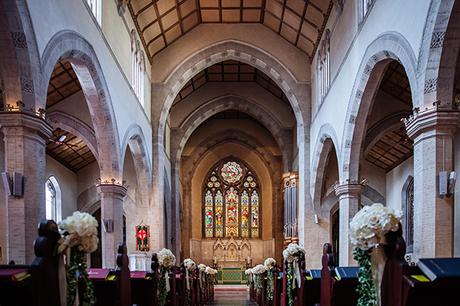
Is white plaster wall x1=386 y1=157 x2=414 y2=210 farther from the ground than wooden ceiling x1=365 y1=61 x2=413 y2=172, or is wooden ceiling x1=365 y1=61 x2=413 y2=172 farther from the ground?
wooden ceiling x1=365 y1=61 x2=413 y2=172

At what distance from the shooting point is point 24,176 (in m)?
8.98

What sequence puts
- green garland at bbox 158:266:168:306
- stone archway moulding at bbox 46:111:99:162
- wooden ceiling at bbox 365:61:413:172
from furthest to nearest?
stone archway moulding at bbox 46:111:99:162 < wooden ceiling at bbox 365:61:413:172 < green garland at bbox 158:266:168:306

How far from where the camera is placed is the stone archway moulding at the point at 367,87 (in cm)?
1020

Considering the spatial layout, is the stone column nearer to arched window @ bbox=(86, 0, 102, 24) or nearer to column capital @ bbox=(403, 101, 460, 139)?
column capital @ bbox=(403, 101, 460, 139)

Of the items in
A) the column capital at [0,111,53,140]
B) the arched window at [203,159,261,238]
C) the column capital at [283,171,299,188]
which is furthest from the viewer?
the arched window at [203,159,261,238]

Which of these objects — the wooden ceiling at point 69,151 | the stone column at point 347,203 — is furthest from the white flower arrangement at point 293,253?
the wooden ceiling at point 69,151

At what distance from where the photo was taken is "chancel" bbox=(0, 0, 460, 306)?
5.93 metres

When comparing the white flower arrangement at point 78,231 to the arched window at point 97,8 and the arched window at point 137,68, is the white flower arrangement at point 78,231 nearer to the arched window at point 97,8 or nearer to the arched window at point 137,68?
the arched window at point 97,8

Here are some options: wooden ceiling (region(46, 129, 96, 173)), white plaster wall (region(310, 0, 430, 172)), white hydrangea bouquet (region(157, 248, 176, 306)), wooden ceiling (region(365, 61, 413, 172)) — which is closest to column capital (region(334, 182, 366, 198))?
white plaster wall (region(310, 0, 430, 172))

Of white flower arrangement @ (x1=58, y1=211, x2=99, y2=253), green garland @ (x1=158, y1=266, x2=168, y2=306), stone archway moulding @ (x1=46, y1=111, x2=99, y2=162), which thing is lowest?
green garland @ (x1=158, y1=266, x2=168, y2=306)

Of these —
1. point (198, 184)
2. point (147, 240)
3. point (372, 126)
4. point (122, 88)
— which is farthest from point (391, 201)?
point (198, 184)

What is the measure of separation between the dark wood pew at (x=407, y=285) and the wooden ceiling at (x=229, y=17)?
1416 cm

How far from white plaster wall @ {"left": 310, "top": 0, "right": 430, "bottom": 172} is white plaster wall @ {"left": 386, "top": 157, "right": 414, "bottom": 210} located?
11.6 feet

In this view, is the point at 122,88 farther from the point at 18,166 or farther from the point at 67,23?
the point at 18,166
